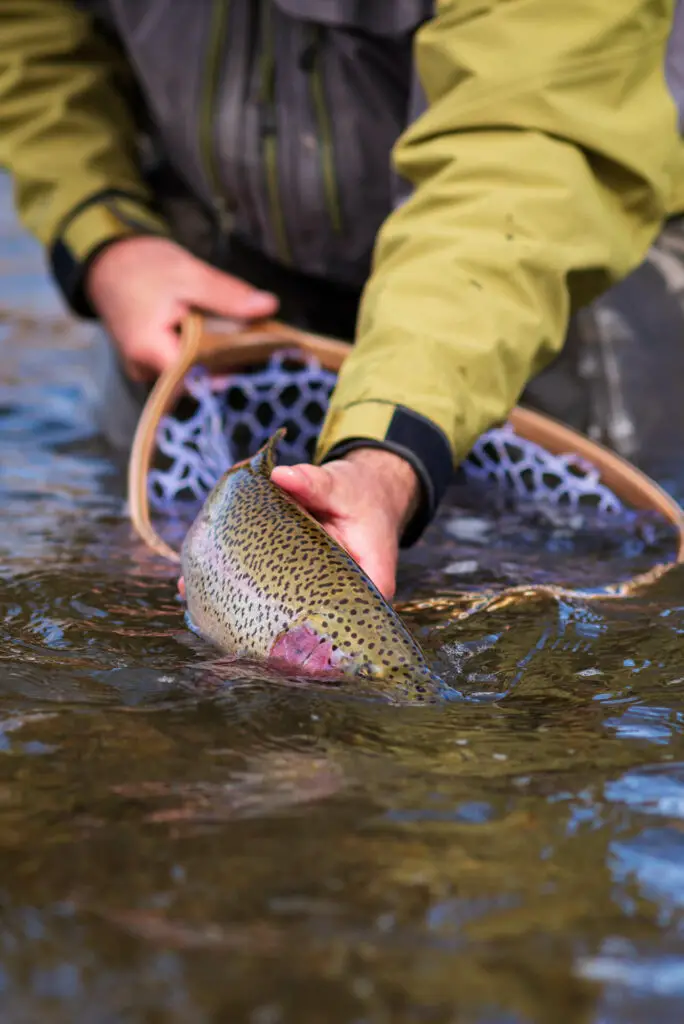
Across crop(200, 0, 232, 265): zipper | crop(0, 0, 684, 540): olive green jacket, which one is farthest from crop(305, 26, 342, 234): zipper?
crop(200, 0, 232, 265): zipper

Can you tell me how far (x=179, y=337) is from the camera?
2.94m

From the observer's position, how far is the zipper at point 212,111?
2830mm

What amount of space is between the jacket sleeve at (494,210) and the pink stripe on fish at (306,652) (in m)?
0.42

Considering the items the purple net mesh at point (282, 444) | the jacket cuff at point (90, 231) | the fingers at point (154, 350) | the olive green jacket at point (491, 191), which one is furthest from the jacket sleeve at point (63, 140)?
the olive green jacket at point (491, 191)

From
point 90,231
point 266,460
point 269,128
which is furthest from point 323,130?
point 266,460

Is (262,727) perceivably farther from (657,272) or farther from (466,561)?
(657,272)

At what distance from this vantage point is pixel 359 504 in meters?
1.78

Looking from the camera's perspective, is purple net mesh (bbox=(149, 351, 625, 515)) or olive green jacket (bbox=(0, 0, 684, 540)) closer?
olive green jacket (bbox=(0, 0, 684, 540))

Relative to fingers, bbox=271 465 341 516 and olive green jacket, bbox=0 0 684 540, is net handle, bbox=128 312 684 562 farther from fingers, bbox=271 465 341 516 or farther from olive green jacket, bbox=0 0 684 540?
fingers, bbox=271 465 341 516

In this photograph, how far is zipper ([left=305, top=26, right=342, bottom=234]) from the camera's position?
276cm

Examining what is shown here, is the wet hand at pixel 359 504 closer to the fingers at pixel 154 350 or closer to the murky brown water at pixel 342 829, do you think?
the murky brown water at pixel 342 829

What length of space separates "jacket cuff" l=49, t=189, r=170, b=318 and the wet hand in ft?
4.83

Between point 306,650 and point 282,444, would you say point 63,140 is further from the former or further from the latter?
point 306,650

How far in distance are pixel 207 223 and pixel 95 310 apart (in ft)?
1.38
